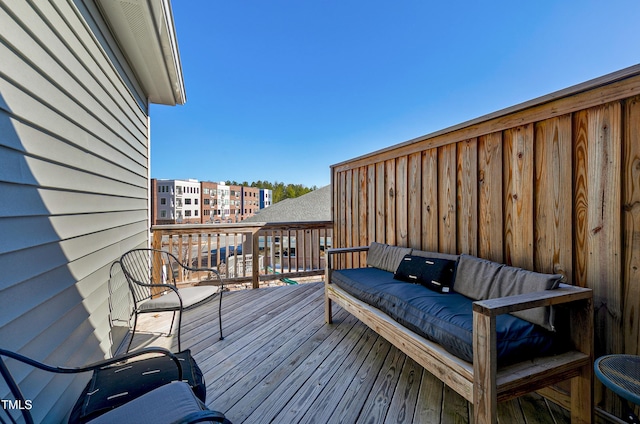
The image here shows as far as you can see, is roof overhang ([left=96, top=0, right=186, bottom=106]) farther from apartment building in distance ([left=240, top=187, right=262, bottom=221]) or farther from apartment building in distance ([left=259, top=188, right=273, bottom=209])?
apartment building in distance ([left=259, top=188, right=273, bottom=209])

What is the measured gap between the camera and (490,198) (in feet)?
7.04

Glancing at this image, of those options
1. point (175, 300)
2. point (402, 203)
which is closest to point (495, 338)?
point (402, 203)

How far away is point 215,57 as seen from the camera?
8.10 metres

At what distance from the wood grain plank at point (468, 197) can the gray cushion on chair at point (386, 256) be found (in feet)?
1.86

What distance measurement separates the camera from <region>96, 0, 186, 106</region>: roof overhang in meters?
2.19

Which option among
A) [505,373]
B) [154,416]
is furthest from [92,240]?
[505,373]

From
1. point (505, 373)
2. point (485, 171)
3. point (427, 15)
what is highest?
point (427, 15)

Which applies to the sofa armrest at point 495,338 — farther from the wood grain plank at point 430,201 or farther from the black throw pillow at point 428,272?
the wood grain plank at point 430,201

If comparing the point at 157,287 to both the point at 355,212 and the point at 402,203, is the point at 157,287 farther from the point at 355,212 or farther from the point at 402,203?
the point at 402,203

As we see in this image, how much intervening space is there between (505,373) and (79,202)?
272cm

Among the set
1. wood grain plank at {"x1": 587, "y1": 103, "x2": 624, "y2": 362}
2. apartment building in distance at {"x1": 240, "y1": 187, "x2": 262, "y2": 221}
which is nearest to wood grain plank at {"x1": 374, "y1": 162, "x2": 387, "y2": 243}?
wood grain plank at {"x1": 587, "y1": 103, "x2": 624, "y2": 362}

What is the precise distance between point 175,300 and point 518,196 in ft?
9.26

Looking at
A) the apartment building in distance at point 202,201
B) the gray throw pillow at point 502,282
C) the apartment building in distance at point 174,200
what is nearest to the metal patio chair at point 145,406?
the gray throw pillow at point 502,282

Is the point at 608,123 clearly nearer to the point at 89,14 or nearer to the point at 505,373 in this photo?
the point at 505,373
